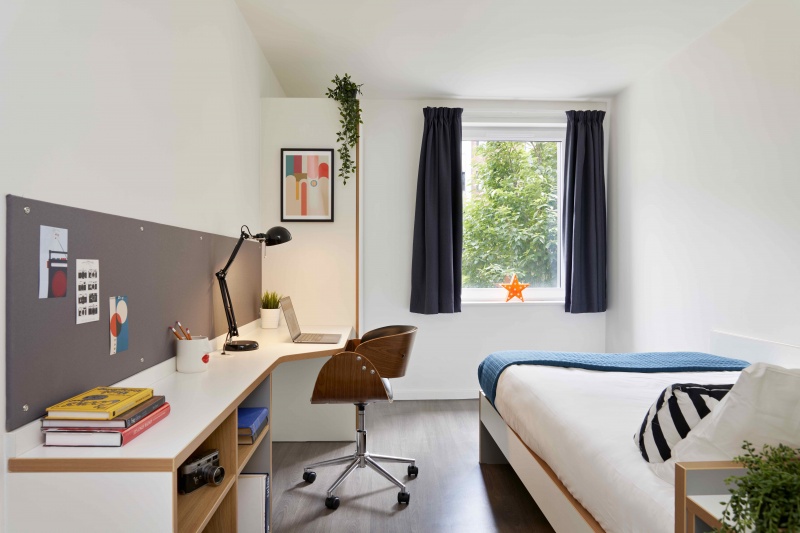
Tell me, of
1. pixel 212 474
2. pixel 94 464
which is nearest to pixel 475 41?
pixel 212 474

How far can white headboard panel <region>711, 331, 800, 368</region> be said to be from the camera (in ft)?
8.89

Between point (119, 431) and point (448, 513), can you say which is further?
point (448, 513)

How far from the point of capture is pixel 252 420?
2.05 meters

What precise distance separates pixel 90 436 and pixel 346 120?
2788 millimetres

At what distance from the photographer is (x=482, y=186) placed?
16.1 feet

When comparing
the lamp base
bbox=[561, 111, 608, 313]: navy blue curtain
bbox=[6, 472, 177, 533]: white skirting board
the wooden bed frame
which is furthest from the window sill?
bbox=[6, 472, 177, 533]: white skirting board

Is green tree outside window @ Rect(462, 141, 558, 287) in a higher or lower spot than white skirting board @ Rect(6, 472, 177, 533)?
higher

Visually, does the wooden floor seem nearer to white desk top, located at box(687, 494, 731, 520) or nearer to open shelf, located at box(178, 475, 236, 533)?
open shelf, located at box(178, 475, 236, 533)

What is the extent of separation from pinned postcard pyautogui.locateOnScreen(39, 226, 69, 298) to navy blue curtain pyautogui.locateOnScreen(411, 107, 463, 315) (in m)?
3.25

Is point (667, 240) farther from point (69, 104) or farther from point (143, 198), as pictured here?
point (69, 104)

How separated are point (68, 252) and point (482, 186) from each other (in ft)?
12.7

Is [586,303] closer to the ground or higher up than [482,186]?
closer to the ground

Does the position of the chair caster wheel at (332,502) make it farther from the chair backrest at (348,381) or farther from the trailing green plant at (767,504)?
the trailing green plant at (767,504)

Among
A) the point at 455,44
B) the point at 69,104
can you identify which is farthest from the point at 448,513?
the point at 455,44
